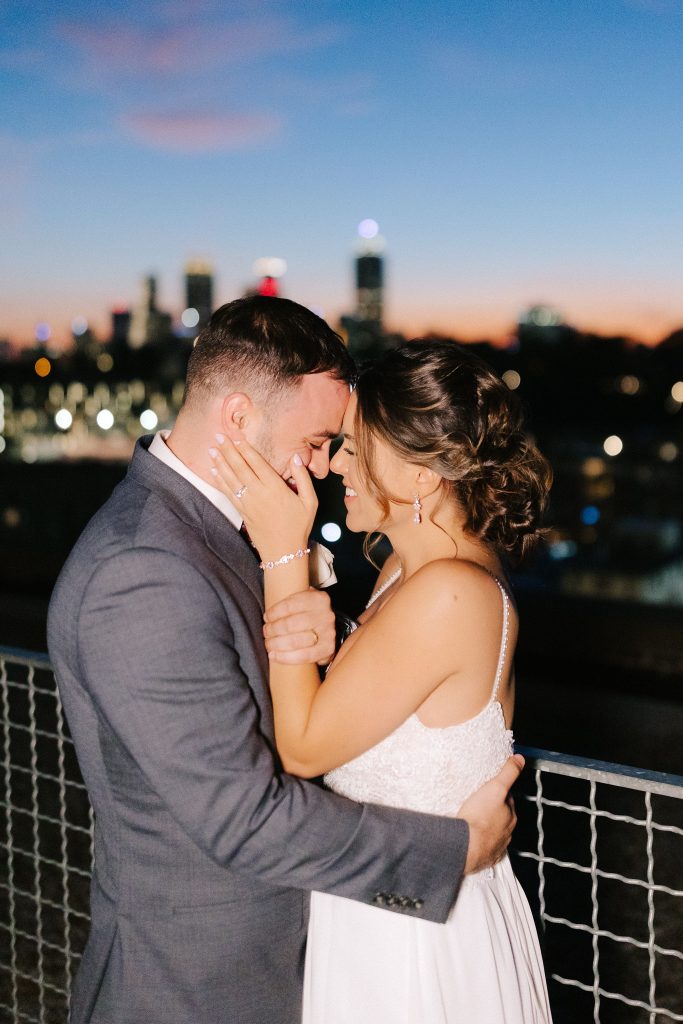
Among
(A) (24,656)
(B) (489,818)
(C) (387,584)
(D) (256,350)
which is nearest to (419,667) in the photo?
(B) (489,818)

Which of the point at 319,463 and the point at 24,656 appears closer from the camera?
the point at 319,463

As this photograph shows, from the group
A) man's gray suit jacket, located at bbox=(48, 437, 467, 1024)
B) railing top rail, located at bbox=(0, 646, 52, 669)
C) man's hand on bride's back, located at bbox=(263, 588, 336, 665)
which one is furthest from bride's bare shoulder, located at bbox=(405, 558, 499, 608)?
railing top rail, located at bbox=(0, 646, 52, 669)

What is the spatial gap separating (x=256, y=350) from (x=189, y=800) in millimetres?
868

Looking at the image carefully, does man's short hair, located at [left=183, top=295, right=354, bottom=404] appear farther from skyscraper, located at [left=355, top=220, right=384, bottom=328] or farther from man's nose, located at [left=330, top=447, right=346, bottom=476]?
skyscraper, located at [left=355, top=220, right=384, bottom=328]

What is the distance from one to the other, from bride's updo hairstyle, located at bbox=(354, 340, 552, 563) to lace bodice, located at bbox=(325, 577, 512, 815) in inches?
9.0

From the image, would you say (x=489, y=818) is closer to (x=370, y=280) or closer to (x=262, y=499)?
(x=262, y=499)

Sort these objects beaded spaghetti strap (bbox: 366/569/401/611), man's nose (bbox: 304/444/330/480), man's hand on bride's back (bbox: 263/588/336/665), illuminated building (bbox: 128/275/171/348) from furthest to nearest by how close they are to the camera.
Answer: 1. illuminated building (bbox: 128/275/171/348)
2. beaded spaghetti strap (bbox: 366/569/401/611)
3. man's nose (bbox: 304/444/330/480)
4. man's hand on bride's back (bbox: 263/588/336/665)

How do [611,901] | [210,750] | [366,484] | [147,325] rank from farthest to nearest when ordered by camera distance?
1. [147,325]
2. [611,901]
3. [366,484]
4. [210,750]

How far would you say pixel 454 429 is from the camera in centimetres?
204

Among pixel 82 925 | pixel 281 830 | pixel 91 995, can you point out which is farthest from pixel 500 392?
pixel 82 925

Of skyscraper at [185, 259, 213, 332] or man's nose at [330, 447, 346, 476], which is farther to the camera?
skyscraper at [185, 259, 213, 332]

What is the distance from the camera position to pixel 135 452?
1813mm

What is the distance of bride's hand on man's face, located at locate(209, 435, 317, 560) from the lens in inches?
70.4

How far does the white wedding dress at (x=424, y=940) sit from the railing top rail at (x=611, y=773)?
19 centimetres
